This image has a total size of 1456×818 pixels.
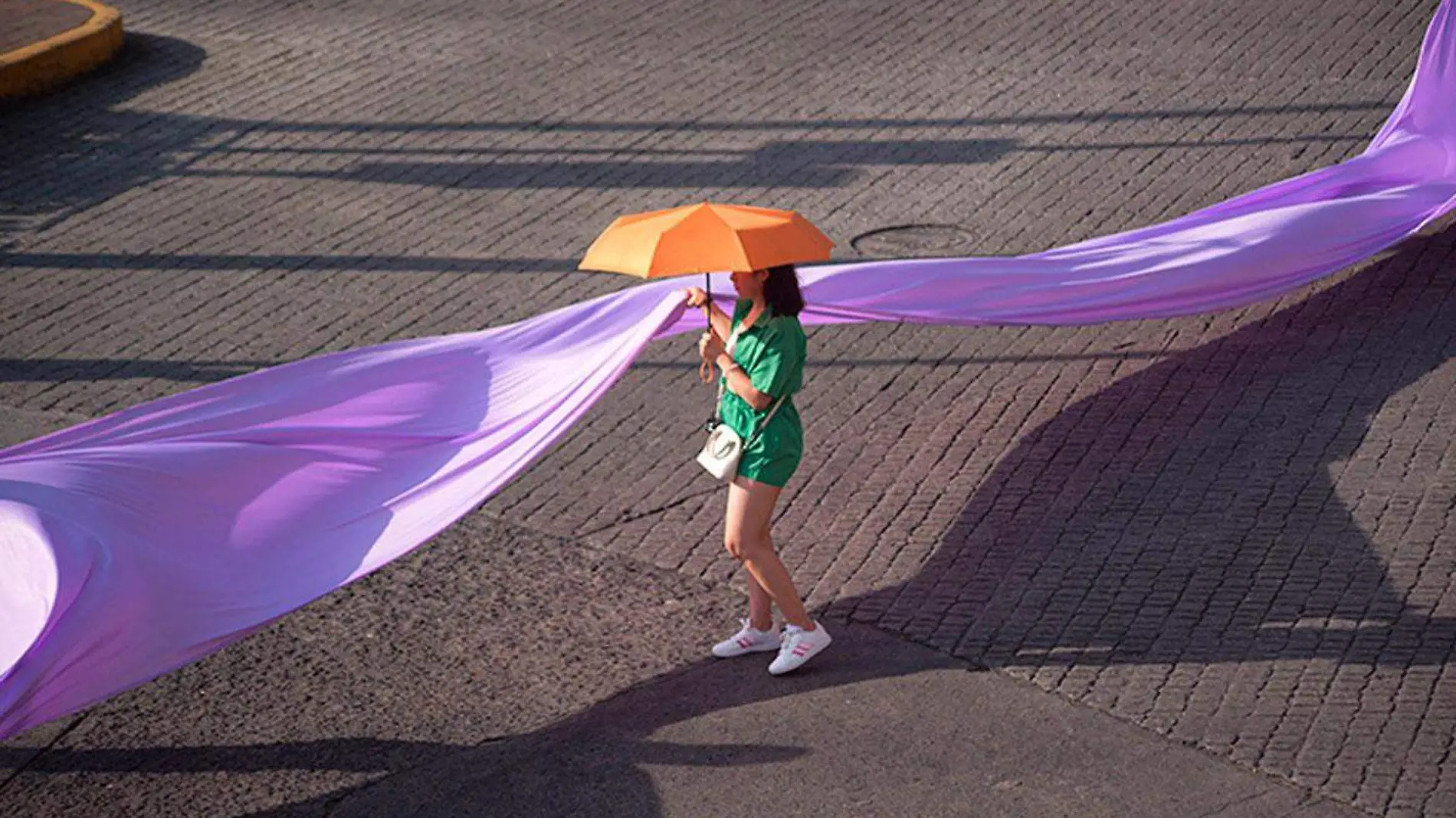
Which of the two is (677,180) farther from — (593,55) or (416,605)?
(416,605)

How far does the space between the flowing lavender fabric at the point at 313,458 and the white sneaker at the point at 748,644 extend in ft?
3.63

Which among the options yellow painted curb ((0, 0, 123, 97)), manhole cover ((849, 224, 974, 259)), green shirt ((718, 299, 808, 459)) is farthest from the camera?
yellow painted curb ((0, 0, 123, 97))

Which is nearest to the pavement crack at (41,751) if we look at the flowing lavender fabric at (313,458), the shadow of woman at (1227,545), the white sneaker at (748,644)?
the flowing lavender fabric at (313,458)

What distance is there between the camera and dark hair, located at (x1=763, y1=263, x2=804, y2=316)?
7090 millimetres

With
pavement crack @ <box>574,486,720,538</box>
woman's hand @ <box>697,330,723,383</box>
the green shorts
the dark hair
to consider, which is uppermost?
the dark hair

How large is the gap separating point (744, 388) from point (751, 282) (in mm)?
397

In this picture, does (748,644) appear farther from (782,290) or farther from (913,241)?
(913,241)

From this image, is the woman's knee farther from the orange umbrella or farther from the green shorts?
the orange umbrella

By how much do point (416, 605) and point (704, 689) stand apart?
58.6 inches

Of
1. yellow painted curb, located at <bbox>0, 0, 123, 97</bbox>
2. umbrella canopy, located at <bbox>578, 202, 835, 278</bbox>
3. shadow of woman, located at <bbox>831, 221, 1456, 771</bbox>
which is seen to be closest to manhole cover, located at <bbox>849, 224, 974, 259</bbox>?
shadow of woman, located at <bbox>831, 221, 1456, 771</bbox>

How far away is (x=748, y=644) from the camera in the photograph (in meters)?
7.61

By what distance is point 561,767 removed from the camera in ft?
22.5

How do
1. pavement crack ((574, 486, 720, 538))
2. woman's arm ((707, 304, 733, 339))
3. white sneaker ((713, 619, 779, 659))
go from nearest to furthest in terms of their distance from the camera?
woman's arm ((707, 304, 733, 339))
white sneaker ((713, 619, 779, 659))
pavement crack ((574, 486, 720, 538))

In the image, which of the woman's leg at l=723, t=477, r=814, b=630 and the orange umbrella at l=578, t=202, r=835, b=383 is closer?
the orange umbrella at l=578, t=202, r=835, b=383
